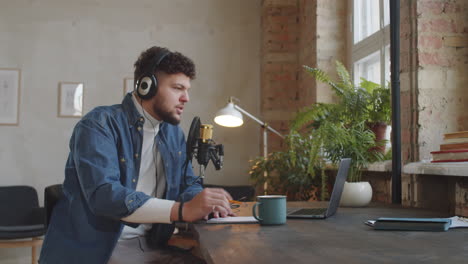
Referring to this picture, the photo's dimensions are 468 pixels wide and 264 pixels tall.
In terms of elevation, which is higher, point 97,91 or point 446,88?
point 97,91

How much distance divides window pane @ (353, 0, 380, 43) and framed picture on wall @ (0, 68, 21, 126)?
3.25m

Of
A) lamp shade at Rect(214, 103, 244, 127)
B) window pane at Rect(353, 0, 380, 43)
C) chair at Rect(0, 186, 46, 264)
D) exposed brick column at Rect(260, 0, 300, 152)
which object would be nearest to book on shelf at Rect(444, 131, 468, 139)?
window pane at Rect(353, 0, 380, 43)

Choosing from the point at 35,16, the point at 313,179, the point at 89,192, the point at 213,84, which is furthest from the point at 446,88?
the point at 35,16

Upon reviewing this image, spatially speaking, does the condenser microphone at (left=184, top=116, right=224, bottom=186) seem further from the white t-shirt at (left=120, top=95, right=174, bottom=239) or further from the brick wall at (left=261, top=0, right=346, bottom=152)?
the brick wall at (left=261, top=0, right=346, bottom=152)

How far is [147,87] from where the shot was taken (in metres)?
1.81

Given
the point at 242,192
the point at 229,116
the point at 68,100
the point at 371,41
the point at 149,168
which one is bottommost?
the point at 242,192

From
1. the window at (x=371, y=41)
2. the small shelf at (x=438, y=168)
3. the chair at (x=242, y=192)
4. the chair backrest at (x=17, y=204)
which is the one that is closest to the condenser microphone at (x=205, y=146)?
Answer: the small shelf at (x=438, y=168)

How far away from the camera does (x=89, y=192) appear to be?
1.45m

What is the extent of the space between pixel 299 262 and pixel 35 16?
457 cm

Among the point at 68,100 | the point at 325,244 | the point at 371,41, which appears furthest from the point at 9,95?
the point at 325,244

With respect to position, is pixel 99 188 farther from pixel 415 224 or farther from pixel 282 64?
pixel 282 64

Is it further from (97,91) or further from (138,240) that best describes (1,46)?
(138,240)

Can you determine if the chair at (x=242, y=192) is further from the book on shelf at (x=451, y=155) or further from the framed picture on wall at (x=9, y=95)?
the book on shelf at (x=451, y=155)

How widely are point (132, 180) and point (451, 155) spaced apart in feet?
3.89
